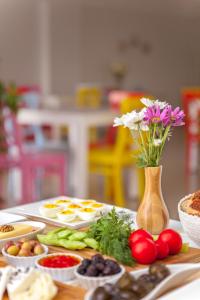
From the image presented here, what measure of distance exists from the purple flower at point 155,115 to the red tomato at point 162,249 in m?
0.38

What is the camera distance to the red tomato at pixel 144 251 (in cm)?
156

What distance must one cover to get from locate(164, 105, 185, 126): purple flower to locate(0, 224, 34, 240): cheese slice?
0.53 meters

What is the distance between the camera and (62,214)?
1959 mm

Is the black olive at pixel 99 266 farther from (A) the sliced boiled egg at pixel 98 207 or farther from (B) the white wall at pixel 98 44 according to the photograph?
(B) the white wall at pixel 98 44

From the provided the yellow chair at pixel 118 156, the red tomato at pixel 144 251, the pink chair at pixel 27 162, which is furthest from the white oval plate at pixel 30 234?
the yellow chair at pixel 118 156

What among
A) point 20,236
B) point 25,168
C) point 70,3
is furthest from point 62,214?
point 70,3

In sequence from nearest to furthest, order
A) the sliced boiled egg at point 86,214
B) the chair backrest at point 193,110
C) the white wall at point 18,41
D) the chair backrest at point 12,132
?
the sliced boiled egg at point 86,214, the chair backrest at point 12,132, the chair backrest at point 193,110, the white wall at point 18,41

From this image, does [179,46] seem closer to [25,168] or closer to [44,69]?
[44,69]

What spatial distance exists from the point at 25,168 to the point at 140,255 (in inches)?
141

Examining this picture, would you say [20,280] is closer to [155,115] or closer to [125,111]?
[155,115]

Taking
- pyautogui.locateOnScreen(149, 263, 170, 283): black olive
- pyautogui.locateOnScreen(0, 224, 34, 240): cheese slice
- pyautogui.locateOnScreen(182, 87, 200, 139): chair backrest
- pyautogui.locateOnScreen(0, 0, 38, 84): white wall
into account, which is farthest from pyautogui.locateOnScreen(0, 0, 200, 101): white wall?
pyautogui.locateOnScreen(149, 263, 170, 283): black olive

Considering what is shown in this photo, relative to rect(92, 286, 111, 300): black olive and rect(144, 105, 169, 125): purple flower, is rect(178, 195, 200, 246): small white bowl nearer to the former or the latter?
rect(144, 105, 169, 125): purple flower

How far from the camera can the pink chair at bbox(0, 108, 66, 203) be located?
196 inches

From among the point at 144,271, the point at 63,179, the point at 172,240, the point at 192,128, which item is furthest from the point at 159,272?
the point at 192,128
